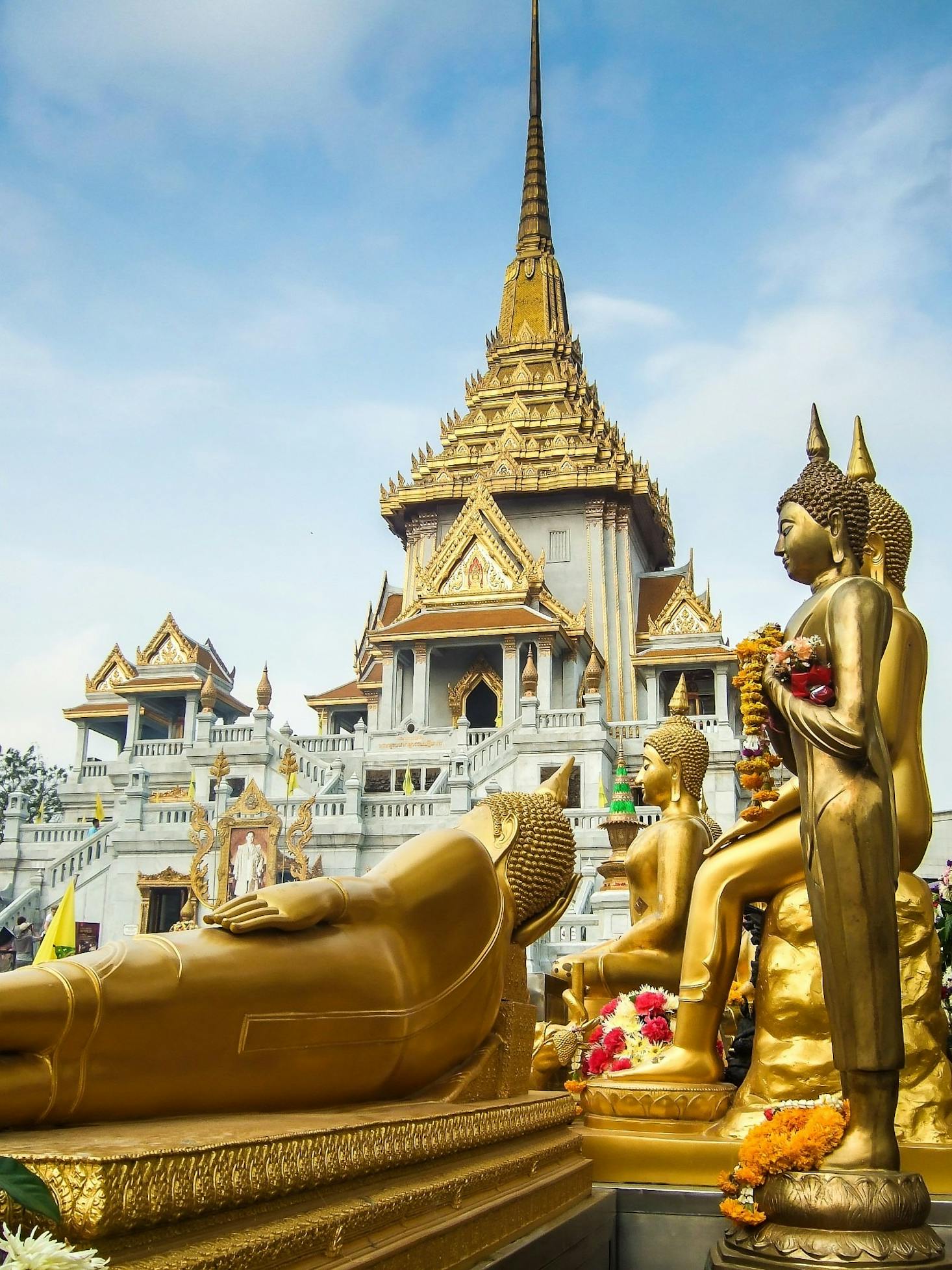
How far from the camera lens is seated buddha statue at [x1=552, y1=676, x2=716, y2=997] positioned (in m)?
4.70

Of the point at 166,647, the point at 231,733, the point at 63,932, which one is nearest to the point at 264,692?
the point at 231,733

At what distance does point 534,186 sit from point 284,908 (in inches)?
1494

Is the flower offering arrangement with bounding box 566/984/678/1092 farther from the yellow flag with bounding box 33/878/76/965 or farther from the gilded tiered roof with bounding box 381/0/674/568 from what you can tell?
the gilded tiered roof with bounding box 381/0/674/568

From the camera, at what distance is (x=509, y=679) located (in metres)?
25.0

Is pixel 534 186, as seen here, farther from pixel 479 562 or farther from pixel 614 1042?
pixel 614 1042

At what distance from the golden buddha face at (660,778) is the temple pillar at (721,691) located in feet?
66.1

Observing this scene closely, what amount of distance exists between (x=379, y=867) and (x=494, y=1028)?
2.09 feet

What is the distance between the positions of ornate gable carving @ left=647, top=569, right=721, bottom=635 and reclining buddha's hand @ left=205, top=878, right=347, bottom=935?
2506cm

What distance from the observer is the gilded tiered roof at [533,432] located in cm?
2994

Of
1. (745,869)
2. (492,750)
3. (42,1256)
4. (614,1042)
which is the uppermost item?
(492,750)

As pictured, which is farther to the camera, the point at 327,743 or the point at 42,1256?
the point at 327,743

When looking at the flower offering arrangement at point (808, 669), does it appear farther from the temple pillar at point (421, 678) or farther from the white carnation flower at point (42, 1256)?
the temple pillar at point (421, 678)

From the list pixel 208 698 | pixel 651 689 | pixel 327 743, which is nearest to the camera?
pixel 208 698

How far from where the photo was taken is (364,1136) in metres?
2.19
